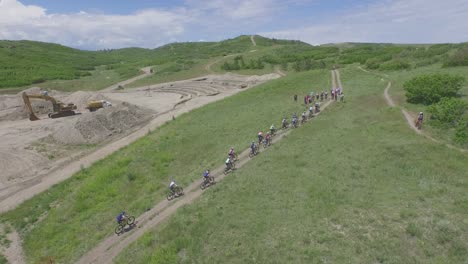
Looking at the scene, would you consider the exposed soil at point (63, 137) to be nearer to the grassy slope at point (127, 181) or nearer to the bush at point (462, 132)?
the grassy slope at point (127, 181)

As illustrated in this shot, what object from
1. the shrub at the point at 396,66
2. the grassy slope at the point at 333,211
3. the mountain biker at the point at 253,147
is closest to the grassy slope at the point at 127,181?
the mountain biker at the point at 253,147

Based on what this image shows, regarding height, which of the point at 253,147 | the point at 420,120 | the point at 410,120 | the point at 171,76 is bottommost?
the point at 253,147

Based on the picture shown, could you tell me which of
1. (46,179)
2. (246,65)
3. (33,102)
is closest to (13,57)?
(33,102)

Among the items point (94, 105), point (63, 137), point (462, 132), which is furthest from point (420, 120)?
point (94, 105)

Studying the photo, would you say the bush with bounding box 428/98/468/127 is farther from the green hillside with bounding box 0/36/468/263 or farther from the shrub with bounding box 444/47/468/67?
the shrub with bounding box 444/47/468/67

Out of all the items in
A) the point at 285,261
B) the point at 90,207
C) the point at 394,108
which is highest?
the point at 394,108

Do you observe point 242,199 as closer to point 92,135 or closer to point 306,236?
point 306,236

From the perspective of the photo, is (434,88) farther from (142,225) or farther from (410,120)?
(142,225)
